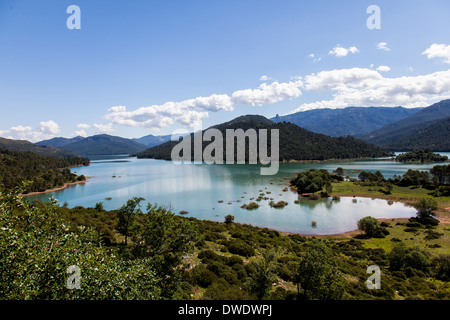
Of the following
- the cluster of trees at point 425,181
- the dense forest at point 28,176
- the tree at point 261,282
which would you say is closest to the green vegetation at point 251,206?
the tree at point 261,282

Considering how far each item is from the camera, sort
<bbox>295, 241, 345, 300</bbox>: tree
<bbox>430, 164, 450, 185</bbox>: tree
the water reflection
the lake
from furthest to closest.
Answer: <bbox>430, 164, 450, 185</bbox>: tree
the water reflection
the lake
<bbox>295, 241, 345, 300</bbox>: tree

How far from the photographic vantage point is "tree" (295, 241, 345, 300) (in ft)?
41.0

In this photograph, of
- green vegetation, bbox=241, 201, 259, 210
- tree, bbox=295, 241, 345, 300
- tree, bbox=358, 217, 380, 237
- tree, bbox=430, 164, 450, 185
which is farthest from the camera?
tree, bbox=430, 164, 450, 185

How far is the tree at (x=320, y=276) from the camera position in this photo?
12.5 m

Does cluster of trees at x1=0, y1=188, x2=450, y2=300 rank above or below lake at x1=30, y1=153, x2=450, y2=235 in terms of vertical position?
above

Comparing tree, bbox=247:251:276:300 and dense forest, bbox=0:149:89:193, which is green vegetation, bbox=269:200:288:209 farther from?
dense forest, bbox=0:149:89:193

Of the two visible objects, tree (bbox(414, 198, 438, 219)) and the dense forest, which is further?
the dense forest

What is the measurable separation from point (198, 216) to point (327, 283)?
4086 cm

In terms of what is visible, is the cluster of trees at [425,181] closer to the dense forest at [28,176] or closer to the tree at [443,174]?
the tree at [443,174]

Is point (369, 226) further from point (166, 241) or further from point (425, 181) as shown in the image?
point (425, 181)

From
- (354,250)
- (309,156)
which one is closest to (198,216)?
(354,250)

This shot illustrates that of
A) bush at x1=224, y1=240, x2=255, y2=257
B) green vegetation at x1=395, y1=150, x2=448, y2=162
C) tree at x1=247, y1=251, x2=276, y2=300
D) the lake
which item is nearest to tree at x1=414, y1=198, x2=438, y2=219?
the lake
